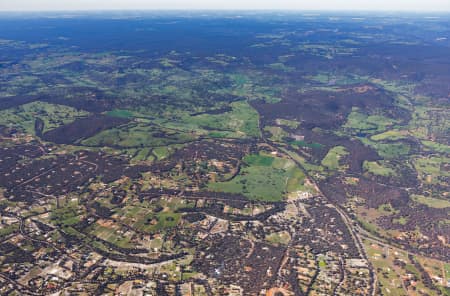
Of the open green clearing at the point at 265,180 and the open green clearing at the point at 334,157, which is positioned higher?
the open green clearing at the point at 334,157

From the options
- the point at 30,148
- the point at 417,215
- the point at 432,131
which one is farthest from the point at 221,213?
the point at 432,131

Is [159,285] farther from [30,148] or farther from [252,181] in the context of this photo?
[30,148]

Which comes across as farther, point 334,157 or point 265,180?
point 334,157

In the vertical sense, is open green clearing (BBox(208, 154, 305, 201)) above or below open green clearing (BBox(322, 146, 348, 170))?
below

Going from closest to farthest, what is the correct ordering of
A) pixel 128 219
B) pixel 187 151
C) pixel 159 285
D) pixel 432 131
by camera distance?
pixel 159 285, pixel 128 219, pixel 187 151, pixel 432 131

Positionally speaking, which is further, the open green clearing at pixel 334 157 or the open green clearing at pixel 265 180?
the open green clearing at pixel 334 157

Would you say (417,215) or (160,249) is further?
(417,215)

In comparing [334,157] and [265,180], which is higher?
[334,157]

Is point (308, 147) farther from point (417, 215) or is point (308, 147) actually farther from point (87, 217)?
point (87, 217)

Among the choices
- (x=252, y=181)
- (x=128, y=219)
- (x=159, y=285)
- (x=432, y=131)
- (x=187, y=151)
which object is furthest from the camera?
(x=432, y=131)

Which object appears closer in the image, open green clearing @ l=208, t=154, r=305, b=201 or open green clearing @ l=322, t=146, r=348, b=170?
open green clearing @ l=208, t=154, r=305, b=201
